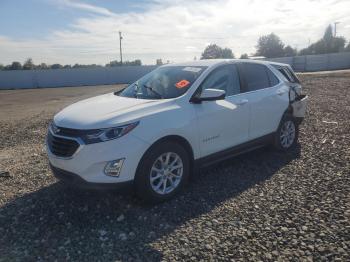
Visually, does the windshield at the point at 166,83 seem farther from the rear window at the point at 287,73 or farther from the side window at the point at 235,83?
the rear window at the point at 287,73

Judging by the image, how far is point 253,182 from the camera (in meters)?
5.07

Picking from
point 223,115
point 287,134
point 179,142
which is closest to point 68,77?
point 287,134

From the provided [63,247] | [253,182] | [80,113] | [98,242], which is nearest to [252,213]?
[253,182]

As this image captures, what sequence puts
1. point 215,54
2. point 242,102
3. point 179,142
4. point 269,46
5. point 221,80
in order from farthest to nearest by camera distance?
1. point 269,46
2. point 215,54
3. point 242,102
4. point 221,80
5. point 179,142

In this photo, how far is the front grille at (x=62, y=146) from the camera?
4022 mm

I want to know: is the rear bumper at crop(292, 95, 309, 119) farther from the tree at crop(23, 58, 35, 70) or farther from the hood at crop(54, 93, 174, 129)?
the tree at crop(23, 58, 35, 70)

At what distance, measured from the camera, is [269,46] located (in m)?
82.8

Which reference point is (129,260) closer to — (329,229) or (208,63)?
(329,229)

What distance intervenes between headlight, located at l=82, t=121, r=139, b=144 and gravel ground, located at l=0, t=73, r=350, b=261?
2.53 ft

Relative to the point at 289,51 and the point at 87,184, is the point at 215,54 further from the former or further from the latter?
the point at 289,51

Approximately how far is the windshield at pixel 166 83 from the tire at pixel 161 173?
826mm

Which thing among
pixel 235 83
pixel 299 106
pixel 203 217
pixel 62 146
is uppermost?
pixel 235 83

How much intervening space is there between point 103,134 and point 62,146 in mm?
624

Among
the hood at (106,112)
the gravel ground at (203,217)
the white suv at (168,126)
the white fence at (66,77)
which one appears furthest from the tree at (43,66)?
the hood at (106,112)
